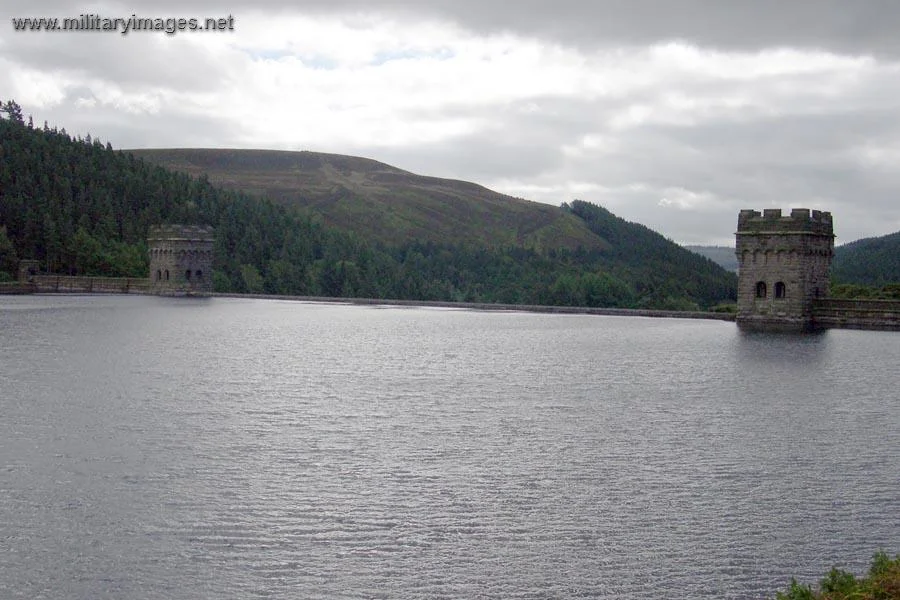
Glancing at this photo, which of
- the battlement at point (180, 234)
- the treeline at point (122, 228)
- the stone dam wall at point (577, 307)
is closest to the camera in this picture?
the stone dam wall at point (577, 307)

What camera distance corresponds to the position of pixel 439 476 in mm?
27359

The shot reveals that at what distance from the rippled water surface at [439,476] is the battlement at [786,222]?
19.6 meters

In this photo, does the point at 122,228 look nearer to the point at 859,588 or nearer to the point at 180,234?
the point at 180,234

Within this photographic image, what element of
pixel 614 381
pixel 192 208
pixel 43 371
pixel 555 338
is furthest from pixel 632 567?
pixel 192 208

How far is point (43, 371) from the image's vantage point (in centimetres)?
4850

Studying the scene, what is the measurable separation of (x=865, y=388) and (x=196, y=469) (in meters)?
30.6

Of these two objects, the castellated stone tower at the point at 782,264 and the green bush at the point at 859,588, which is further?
the castellated stone tower at the point at 782,264

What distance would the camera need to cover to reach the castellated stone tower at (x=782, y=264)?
2911 inches

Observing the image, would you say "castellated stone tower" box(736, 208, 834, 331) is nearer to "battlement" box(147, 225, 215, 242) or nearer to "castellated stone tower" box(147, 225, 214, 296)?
"battlement" box(147, 225, 215, 242)

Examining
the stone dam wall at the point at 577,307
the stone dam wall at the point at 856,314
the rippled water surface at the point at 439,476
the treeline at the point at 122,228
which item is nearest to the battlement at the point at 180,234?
the stone dam wall at the point at 577,307

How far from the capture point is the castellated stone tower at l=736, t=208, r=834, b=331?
73.9m

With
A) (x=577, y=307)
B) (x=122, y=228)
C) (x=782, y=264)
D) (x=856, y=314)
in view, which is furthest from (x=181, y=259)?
(x=856, y=314)

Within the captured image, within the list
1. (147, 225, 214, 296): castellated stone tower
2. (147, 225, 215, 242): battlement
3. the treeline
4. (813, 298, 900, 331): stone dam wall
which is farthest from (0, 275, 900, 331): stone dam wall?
(147, 225, 215, 242): battlement

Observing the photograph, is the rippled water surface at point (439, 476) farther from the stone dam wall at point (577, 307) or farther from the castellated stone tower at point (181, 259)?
the castellated stone tower at point (181, 259)
